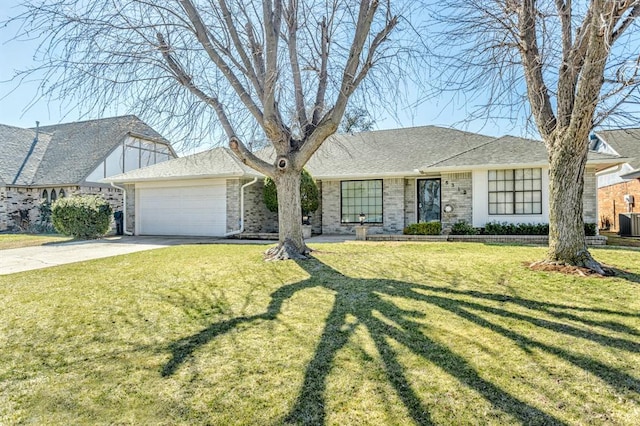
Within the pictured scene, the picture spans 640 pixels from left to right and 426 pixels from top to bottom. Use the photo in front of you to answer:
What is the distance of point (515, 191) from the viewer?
1301 centimetres

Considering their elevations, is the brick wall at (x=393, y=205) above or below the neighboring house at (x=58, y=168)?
below

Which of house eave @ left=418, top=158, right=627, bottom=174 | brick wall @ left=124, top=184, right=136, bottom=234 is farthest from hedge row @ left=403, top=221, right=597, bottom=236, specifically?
brick wall @ left=124, top=184, right=136, bottom=234

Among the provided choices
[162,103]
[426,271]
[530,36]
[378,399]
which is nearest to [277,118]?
[162,103]

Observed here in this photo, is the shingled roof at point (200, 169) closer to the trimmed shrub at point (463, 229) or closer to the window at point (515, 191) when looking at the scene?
the trimmed shrub at point (463, 229)

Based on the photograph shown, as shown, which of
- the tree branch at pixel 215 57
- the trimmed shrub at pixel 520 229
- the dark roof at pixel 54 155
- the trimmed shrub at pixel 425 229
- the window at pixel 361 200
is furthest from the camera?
the dark roof at pixel 54 155

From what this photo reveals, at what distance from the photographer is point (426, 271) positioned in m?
6.84

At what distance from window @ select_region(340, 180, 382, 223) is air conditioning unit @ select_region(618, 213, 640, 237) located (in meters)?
9.39

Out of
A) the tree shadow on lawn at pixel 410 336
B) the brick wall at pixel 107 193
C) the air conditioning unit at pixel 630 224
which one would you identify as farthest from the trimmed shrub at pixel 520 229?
the brick wall at pixel 107 193

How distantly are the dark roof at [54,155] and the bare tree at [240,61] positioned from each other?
38.9 feet

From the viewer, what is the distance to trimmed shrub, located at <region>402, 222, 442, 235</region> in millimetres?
13180

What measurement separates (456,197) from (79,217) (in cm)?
1406

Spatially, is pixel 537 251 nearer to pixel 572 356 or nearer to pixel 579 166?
pixel 579 166

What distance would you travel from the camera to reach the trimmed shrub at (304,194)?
46.7 ft

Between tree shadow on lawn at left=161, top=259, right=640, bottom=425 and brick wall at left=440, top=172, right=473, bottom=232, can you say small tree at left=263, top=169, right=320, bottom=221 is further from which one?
tree shadow on lawn at left=161, top=259, right=640, bottom=425
